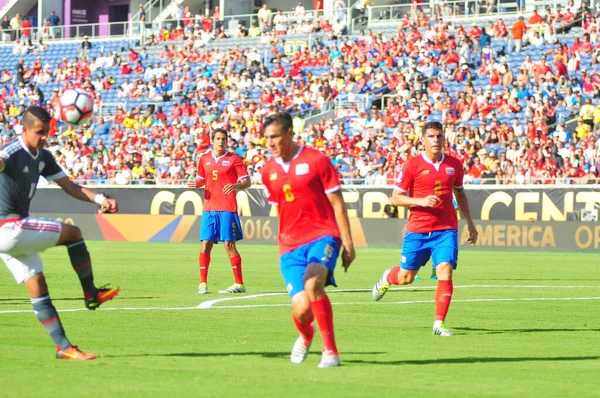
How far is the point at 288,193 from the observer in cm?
983

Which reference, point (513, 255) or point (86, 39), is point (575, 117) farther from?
point (86, 39)

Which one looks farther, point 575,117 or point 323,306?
point 575,117

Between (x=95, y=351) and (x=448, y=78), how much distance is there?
32.0m

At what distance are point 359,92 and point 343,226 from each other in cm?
3451

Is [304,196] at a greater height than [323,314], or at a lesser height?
greater

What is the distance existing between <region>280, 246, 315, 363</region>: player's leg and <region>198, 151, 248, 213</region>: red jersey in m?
8.87

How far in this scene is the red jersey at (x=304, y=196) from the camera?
9695 mm

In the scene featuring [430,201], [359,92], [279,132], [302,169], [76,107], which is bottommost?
[430,201]

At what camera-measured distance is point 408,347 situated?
1143cm

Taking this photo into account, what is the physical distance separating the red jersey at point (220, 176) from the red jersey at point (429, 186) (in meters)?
5.56

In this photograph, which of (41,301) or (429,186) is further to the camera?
(429,186)

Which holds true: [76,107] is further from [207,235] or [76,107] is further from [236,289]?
[236,289]

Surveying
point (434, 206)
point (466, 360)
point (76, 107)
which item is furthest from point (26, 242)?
point (76, 107)

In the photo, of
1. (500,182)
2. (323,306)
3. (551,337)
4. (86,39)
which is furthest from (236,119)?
(323,306)
